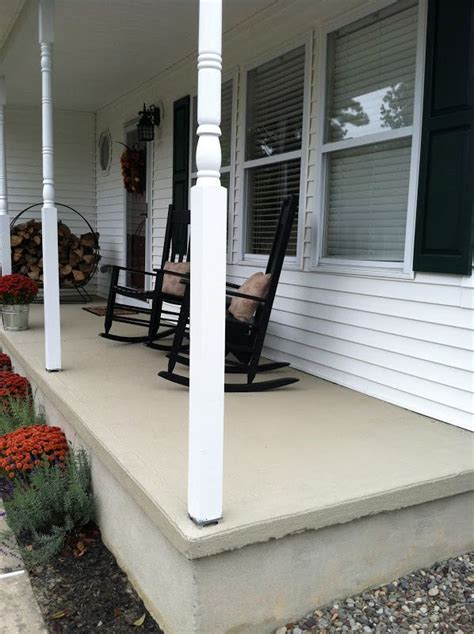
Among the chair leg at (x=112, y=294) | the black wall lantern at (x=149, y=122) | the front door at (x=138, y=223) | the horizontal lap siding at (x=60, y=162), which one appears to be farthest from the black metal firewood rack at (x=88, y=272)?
the chair leg at (x=112, y=294)

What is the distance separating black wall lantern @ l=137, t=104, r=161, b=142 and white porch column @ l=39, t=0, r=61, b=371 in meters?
2.32

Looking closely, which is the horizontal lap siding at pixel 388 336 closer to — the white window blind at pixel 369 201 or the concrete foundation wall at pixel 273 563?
the white window blind at pixel 369 201

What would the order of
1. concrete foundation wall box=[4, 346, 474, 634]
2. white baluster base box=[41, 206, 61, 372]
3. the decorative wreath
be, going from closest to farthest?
concrete foundation wall box=[4, 346, 474, 634] → white baluster base box=[41, 206, 61, 372] → the decorative wreath

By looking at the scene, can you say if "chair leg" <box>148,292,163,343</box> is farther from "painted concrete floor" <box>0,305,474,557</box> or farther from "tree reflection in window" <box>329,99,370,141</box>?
"tree reflection in window" <box>329,99,370,141</box>

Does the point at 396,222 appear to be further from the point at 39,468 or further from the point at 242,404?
the point at 39,468

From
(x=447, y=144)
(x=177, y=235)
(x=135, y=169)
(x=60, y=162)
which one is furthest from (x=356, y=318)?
(x=60, y=162)

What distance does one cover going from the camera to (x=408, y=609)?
189 cm

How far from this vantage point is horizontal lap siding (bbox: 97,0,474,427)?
8.65 ft

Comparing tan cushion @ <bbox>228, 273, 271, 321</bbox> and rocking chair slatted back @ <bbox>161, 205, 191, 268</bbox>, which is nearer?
tan cushion @ <bbox>228, 273, 271, 321</bbox>

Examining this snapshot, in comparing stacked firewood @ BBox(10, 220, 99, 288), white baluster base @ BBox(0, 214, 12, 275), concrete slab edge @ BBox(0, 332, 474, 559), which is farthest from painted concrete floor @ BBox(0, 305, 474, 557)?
stacked firewood @ BBox(10, 220, 99, 288)

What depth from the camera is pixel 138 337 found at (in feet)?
14.6

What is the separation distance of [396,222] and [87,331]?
279 centimetres

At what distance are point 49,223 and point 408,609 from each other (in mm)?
2584

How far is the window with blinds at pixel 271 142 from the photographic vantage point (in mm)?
3740
